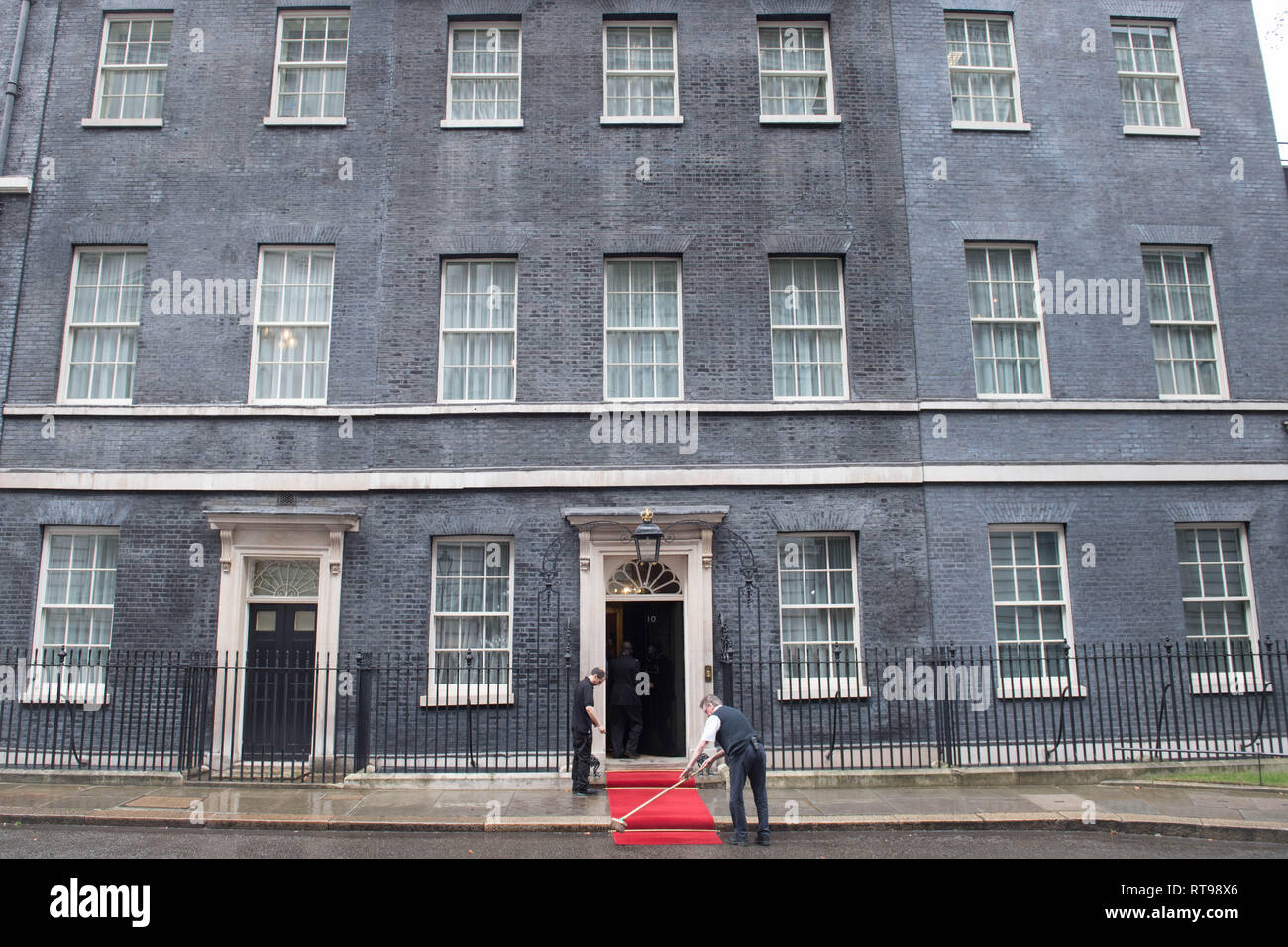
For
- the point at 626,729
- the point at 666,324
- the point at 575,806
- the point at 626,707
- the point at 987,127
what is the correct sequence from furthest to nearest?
the point at 987,127 → the point at 666,324 → the point at 626,729 → the point at 626,707 → the point at 575,806

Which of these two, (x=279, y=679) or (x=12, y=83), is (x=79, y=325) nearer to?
(x=12, y=83)

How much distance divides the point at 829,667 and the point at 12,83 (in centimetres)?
1601

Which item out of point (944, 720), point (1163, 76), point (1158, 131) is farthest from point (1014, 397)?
point (1163, 76)

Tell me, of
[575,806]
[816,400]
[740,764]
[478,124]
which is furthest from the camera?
[478,124]

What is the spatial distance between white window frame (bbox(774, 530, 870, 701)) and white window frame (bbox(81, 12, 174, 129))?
Result: 1232cm

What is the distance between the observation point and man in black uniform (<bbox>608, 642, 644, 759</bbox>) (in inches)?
485

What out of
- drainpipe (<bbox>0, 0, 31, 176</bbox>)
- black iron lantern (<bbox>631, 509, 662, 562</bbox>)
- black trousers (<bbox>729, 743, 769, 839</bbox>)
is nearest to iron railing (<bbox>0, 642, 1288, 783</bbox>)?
black iron lantern (<bbox>631, 509, 662, 562</bbox>)

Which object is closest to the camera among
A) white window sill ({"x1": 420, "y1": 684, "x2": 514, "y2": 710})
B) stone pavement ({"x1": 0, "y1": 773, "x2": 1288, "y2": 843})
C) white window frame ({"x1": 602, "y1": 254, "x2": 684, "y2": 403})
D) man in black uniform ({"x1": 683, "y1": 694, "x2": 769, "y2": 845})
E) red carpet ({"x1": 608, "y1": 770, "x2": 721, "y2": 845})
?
man in black uniform ({"x1": 683, "y1": 694, "x2": 769, "y2": 845})

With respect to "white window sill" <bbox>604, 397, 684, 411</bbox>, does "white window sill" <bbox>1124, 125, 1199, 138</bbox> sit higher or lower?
higher

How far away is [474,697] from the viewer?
479 inches

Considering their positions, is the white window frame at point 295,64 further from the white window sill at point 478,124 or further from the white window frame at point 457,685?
the white window frame at point 457,685

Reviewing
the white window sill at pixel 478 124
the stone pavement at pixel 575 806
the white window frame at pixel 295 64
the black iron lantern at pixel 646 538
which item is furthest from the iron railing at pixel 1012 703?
the white window frame at pixel 295 64

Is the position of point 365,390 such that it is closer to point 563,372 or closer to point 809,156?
point 563,372

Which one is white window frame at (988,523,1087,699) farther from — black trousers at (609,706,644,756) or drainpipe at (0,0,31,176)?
drainpipe at (0,0,31,176)
